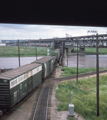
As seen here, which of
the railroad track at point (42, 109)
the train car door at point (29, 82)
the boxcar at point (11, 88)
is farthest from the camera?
the train car door at point (29, 82)

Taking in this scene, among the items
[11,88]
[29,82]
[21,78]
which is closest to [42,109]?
[21,78]

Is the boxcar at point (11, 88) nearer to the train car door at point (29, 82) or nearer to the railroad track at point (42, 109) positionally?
the train car door at point (29, 82)

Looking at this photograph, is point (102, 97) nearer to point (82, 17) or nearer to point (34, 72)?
point (34, 72)

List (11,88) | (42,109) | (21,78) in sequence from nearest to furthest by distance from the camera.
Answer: (11,88) < (42,109) < (21,78)

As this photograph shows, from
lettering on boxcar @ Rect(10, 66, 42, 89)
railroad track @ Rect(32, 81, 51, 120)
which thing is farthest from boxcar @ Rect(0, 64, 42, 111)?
railroad track @ Rect(32, 81, 51, 120)

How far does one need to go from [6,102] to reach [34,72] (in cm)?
657

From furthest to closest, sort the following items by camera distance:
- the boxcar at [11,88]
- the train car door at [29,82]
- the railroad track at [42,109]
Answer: the train car door at [29,82] < the railroad track at [42,109] < the boxcar at [11,88]

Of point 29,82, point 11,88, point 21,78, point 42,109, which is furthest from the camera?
point 29,82

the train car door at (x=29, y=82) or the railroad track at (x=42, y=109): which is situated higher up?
the train car door at (x=29, y=82)

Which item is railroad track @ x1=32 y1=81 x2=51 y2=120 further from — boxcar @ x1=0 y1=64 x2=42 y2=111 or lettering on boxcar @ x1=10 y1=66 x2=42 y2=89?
lettering on boxcar @ x1=10 y1=66 x2=42 y2=89

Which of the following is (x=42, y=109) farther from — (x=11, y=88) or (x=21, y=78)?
(x=11, y=88)

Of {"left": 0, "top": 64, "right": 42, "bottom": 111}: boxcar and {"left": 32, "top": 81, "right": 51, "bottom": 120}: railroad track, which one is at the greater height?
{"left": 0, "top": 64, "right": 42, "bottom": 111}: boxcar

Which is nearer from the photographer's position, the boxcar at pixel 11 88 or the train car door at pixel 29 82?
the boxcar at pixel 11 88

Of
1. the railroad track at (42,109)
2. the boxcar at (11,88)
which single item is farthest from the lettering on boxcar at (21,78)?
the railroad track at (42,109)
